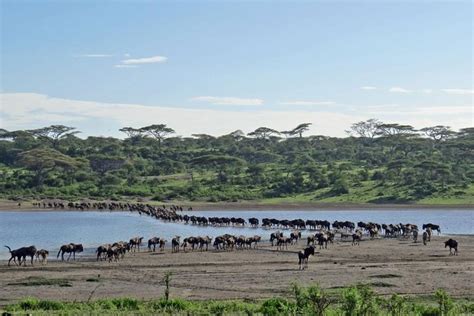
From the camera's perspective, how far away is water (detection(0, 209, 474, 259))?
184 feet

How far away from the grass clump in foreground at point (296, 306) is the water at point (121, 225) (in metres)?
22.3

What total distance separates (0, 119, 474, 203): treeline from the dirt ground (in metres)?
54.1

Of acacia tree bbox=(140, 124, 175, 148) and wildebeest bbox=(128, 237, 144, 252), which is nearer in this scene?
wildebeest bbox=(128, 237, 144, 252)

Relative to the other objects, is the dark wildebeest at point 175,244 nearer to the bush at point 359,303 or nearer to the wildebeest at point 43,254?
the wildebeest at point 43,254

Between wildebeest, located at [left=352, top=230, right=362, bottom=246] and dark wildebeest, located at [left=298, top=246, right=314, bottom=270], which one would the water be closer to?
wildebeest, located at [left=352, top=230, right=362, bottom=246]

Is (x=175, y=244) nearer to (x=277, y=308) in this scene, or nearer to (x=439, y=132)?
(x=277, y=308)

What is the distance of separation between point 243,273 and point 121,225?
126ft

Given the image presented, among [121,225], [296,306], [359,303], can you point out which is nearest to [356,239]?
[121,225]

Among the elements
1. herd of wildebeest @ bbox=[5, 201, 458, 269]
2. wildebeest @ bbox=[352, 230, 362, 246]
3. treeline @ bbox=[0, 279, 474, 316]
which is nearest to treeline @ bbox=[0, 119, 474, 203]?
herd of wildebeest @ bbox=[5, 201, 458, 269]

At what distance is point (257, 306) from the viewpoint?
22.8m

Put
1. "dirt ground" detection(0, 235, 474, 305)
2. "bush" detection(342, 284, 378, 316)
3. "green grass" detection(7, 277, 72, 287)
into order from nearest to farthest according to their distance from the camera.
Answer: "bush" detection(342, 284, 378, 316) < "dirt ground" detection(0, 235, 474, 305) < "green grass" detection(7, 277, 72, 287)

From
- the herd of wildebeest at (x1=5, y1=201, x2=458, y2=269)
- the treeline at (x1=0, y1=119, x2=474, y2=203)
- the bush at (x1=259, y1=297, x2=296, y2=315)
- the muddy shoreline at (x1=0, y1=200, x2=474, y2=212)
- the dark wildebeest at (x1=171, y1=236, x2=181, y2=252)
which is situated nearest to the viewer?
the bush at (x1=259, y1=297, x2=296, y2=315)

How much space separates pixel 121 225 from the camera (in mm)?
71000

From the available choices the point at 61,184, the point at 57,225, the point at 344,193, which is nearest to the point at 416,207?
the point at 344,193
